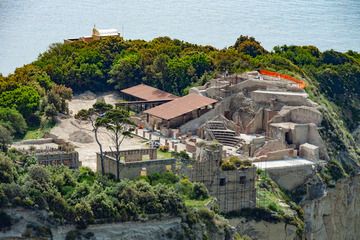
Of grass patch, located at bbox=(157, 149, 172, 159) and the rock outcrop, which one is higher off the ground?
grass patch, located at bbox=(157, 149, 172, 159)

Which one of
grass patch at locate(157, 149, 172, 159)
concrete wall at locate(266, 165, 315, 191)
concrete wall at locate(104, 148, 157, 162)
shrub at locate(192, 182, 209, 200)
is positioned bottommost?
concrete wall at locate(266, 165, 315, 191)

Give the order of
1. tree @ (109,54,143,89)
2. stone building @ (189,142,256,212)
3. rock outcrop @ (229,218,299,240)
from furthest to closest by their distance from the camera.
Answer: tree @ (109,54,143,89) → rock outcrop @ (229,218,299,240) → stone building @ (189,142,256,212)

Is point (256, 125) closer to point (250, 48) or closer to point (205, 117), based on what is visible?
point (205, 117)

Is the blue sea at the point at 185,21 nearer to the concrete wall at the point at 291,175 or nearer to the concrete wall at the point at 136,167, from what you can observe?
the concrete wall at the point at 291,175

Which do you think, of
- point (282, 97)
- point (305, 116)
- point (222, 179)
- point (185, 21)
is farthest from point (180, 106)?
point (185, 21)

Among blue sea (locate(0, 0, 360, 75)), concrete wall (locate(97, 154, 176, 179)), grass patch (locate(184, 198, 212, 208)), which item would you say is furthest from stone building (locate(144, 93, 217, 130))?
blue sea (locate(0, 0, 360, 75))

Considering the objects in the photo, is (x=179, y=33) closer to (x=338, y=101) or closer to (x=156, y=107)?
(x=338, y=101)

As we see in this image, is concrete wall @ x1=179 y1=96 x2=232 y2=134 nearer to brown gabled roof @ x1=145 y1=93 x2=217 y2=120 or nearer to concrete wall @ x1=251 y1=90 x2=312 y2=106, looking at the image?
brown gabled roof @ x1=145 y1=93 x2=217 y2=120
